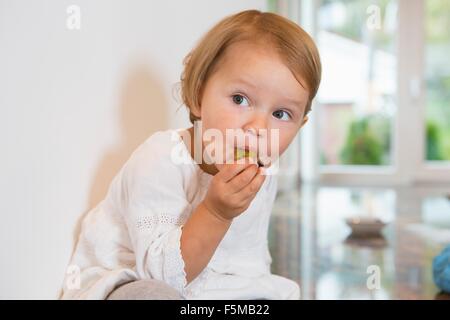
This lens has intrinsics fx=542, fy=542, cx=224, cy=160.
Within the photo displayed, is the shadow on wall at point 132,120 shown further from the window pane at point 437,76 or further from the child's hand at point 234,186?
the window pane at point 437,76

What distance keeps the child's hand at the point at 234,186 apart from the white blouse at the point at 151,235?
0.19ft

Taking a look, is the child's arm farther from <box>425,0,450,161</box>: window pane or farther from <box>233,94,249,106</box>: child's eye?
<box>425,0,450,161</box>: window pane

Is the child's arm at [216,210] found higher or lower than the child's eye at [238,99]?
lower

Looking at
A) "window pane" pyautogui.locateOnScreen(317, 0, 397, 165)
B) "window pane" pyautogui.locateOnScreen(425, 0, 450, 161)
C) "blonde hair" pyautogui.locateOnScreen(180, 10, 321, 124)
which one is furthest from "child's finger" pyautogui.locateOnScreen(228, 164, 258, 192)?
"window pane" pyautogui.locateOnScreen(425, 0, 450, 161)

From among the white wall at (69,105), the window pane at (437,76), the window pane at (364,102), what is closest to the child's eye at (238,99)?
the white wall at (69,105)

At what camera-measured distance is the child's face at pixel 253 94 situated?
0.55 m

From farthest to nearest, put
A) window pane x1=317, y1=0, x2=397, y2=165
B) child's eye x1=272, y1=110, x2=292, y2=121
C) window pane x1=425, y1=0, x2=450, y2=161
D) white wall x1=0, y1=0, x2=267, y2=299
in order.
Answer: window pane x1=425, y1=0, x2=450, y2=161 → window pane x1=317, y1=0, x2=397, y2=165 → child's eye x1=272, y1=110, x2=292, y2=121 → white wall x1=0, y1=0, x2=267, y2=299

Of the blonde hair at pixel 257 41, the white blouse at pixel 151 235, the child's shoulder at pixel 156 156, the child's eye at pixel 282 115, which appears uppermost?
the blonde hair at pixel 257 41

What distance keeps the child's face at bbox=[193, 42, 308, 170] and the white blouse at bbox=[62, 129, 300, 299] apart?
69mm

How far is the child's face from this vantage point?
21.8 inches

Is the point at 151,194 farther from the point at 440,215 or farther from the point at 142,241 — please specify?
the point at 440,215

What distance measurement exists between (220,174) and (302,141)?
1.79m

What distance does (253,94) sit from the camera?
1.82ft

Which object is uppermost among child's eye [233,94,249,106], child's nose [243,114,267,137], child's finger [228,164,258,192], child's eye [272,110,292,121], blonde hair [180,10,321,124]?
blonde hair [180,10,321,124]
